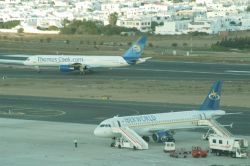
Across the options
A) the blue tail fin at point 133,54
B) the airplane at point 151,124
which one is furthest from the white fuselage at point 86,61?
the airplane at point 151,124

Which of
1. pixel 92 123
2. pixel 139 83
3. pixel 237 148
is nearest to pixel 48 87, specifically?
pixel 139 83

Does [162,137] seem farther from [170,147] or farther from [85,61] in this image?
[85,61]

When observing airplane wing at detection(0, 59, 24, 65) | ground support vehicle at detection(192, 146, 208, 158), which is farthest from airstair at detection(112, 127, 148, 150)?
airplane wing at detection(0, 59, 24, 65)

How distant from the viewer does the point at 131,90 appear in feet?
450

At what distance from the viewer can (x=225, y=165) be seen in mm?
74625

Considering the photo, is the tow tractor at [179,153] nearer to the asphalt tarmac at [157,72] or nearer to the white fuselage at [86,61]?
the asphalt tarmac at [157,72]

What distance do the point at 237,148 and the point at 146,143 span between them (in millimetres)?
9914

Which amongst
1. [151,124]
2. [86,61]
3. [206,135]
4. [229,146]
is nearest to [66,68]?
[86,61]

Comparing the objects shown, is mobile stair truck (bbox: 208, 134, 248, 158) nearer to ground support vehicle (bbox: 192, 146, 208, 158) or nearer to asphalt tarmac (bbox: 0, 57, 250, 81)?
ground support vehicle (bbox: 192, 146, 208, 158)

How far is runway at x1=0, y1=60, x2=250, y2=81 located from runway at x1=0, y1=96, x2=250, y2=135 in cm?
3425

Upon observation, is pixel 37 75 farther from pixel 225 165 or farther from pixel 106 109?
pixel 225 165

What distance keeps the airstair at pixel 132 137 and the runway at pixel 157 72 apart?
70.1m

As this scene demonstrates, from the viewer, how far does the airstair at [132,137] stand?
83.4 metres

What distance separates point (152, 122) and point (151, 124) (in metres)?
0.26
